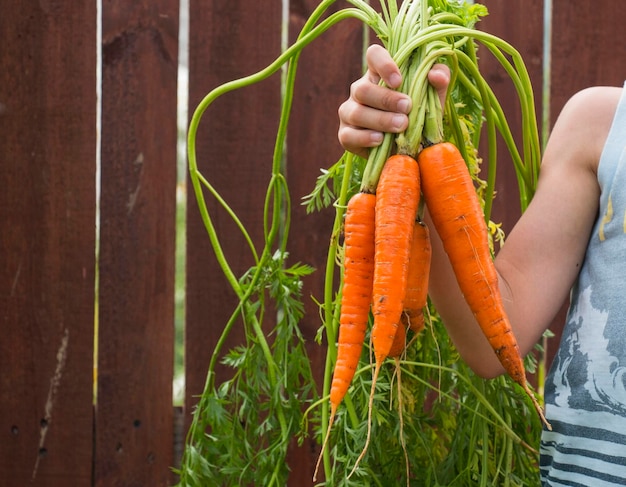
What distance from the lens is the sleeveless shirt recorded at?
3.28ft

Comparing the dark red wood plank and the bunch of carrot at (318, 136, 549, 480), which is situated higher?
the dark red wood plank

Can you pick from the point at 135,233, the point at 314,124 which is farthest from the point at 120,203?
the point at 314,124

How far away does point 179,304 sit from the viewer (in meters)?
3.53

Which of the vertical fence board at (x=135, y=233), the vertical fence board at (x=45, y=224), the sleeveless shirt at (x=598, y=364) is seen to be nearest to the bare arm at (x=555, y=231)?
the sleeveless shirt at (x=598, y=364)

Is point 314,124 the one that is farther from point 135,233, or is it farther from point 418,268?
point 418,268

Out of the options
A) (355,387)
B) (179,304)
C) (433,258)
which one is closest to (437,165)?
(433,258)

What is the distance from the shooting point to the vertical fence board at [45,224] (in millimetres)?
1663

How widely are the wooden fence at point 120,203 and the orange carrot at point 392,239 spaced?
80cm

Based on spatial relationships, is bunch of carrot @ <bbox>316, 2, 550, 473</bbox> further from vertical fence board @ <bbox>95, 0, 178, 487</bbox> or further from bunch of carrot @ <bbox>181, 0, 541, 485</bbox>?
vertical fence board @ <bbox>95, 0, 178, 487</bbox>

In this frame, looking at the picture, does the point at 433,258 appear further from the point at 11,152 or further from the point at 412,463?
the point at 11,152

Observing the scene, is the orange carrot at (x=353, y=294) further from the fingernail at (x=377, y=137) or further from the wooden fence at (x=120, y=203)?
the wooden fence at (x=120, y=203)

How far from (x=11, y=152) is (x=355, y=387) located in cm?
96

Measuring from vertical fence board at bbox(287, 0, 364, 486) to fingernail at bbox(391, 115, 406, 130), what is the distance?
0.83m

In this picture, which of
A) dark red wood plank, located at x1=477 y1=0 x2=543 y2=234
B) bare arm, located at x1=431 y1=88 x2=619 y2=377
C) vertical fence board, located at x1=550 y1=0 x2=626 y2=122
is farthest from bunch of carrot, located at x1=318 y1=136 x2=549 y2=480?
vertical fence board, located at x1=550 y1=0 x2=626 y2=122
